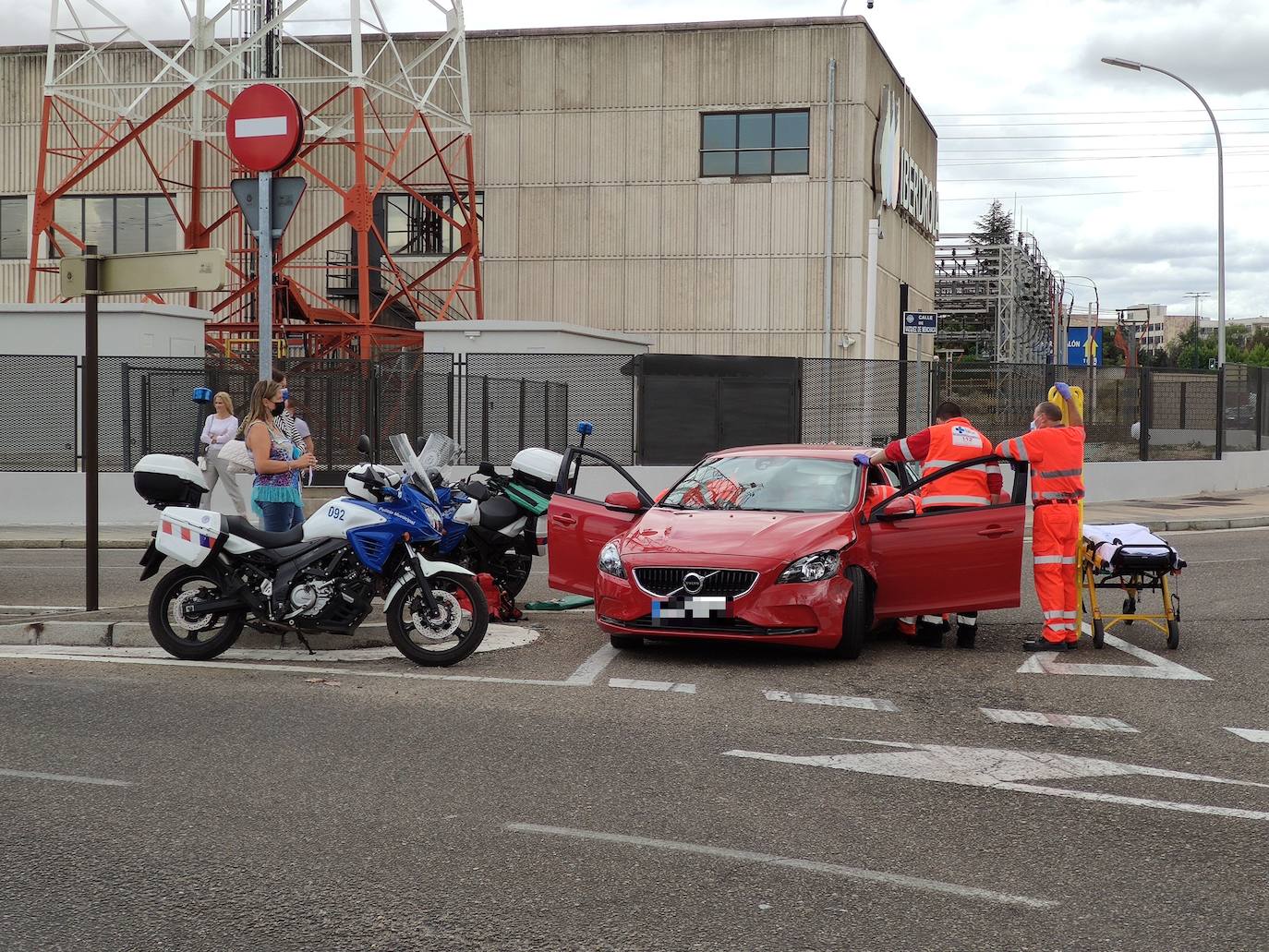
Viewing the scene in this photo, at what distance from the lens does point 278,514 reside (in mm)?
11328

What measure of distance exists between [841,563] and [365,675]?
302 centimetres

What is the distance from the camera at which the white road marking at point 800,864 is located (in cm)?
484

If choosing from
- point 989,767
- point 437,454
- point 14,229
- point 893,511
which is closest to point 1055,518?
point 893,511

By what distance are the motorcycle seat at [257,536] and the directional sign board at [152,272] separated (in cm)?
180

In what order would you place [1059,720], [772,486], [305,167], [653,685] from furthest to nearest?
[305,167]
[772,486]
[653,685]
[1059,720]

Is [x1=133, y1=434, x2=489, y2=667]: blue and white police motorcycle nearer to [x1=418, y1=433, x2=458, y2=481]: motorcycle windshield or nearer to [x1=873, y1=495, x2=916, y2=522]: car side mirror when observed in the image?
[x1=418, y1=433, x2=458, y2=481]: motorcycle windshield

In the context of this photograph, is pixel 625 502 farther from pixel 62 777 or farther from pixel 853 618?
pixel 62 777

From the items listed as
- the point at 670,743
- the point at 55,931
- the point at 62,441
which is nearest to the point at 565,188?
the point at 62,441

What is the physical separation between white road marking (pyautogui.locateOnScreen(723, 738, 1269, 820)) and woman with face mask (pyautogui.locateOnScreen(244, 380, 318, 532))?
509 cm

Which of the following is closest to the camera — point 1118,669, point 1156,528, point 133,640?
point 1118,669

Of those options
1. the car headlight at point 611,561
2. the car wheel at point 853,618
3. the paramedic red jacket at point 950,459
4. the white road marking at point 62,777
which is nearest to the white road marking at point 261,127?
the car headlight at point 611,561

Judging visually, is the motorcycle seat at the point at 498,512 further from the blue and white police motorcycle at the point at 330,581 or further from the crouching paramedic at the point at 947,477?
the crouching paramedic at the point at 947,477

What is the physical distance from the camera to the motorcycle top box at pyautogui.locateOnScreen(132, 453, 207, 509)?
959cm

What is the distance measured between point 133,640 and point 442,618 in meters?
2.28
